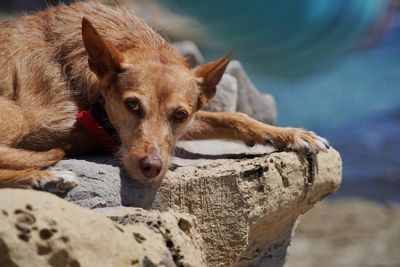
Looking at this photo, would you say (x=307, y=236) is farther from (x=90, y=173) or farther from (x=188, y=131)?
(x=90, y=173)

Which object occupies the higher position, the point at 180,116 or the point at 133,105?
the point at 180,116

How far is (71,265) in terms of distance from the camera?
404 cm

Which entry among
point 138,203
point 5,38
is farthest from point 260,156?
point 5,38

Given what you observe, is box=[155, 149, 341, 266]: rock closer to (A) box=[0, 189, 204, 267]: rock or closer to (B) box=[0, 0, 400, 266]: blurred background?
(A) box=[0, 189, 204, 267]: rock

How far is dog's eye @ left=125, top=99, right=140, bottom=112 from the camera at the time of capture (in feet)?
18.1

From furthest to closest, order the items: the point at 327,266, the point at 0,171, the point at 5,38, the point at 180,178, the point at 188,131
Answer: the point at 327,266 < the point at 188,131 < the point at 5,38 < the point at 180,178 < the point at 0,171

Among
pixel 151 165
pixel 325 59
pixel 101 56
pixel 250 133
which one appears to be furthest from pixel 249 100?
pixel 325 59

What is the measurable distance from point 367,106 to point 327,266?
21.8 ft

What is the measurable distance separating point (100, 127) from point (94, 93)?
254mm

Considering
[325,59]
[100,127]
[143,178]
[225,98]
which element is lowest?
[143,178]

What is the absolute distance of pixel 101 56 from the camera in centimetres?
566

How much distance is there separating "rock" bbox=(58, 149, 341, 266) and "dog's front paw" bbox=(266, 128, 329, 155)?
74mm

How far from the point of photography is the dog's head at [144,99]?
5.32 meters

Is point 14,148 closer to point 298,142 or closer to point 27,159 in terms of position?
point 27,159
